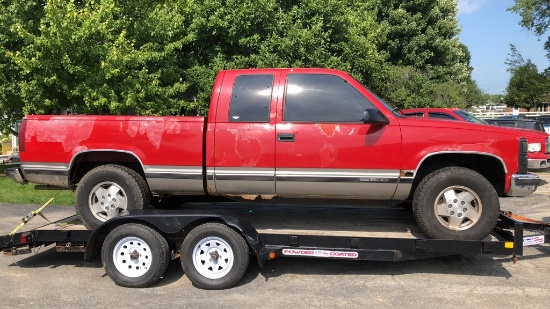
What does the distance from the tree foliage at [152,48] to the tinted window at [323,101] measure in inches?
258

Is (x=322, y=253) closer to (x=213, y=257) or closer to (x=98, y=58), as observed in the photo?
(x=213, y=257)

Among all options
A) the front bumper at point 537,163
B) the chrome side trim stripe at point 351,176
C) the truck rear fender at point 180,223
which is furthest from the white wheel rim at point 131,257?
the front bumper at point 537,163

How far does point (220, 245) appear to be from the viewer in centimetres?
501

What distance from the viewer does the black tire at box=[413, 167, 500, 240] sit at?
489 cm

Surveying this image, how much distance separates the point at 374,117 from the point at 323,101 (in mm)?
589

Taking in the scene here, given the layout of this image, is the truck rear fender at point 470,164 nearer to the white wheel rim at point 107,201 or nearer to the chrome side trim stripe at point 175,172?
the chrome side trim stripe at point 175,172

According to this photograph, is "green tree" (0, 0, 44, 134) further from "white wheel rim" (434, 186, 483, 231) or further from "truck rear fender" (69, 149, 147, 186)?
"white wheel rim" (434, 186, 483, 231)

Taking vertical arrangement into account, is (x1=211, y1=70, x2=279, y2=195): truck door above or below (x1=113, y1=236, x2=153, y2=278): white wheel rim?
above

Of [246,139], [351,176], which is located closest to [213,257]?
[246,139]

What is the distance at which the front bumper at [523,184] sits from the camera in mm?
4867

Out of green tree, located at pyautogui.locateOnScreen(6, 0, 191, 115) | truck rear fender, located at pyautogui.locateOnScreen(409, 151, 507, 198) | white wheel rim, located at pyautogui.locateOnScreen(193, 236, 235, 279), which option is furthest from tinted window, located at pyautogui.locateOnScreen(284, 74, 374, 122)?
green tree, located at pyautogui.locateOnScreen(6, 0, 191, 115)

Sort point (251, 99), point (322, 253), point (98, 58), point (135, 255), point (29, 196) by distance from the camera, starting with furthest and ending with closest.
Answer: point (98, 58), point (29, 196), point (251, 99), point (135, 255), point (322, 253)

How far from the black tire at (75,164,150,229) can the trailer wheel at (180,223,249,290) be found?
0.88m

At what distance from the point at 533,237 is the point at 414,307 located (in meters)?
1.64
